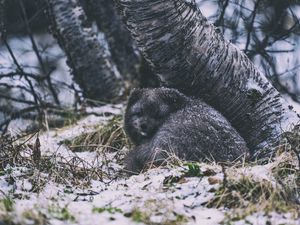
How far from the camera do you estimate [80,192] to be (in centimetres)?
482

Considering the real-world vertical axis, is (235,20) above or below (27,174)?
above

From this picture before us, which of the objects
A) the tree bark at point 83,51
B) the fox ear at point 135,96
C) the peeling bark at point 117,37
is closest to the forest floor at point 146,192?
the fox ear at point 135,96

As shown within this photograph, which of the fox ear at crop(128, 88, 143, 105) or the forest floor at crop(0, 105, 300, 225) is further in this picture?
the fox ear at crop(128, 88, 143, 105)

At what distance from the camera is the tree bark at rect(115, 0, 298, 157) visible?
5422 millimetres

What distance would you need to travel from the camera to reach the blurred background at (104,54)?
7.82 meters

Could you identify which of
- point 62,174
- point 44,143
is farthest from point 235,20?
point 62,174

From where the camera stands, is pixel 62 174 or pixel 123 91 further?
pixel 123 91

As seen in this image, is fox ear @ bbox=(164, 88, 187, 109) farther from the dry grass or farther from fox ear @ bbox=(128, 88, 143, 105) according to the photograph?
the dry grass

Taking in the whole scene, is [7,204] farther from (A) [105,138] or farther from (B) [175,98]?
(A) [105,138]

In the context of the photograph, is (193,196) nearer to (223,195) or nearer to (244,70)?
(223,195)

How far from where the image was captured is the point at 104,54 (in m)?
8.83

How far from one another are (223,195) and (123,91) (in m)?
4.65

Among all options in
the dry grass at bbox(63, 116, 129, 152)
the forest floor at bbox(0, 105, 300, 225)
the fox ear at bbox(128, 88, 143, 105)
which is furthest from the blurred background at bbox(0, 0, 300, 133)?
the forest floor at bbox(0, 105, 300, 225)

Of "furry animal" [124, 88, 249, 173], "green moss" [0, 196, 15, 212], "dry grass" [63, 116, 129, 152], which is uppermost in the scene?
"furry animal" [124, 88, 249, 173]
